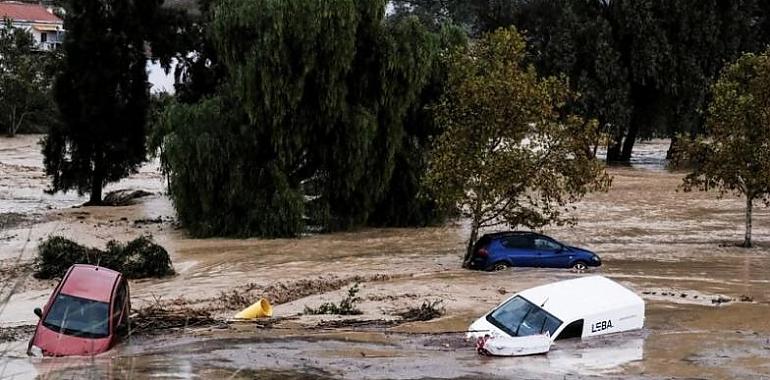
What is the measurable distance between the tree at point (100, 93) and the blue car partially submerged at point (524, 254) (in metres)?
22.2

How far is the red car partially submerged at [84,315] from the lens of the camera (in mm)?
14438

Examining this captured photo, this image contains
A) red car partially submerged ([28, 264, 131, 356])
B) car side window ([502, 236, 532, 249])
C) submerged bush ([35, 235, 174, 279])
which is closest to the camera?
red car partially submerged ([28, 264, 131, 356])

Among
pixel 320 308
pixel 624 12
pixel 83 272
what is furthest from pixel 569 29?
pixel 83 272

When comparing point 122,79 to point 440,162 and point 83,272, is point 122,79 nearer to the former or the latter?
point 440,162

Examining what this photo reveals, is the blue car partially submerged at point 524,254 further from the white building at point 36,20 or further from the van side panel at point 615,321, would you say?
the white building at point 36,20

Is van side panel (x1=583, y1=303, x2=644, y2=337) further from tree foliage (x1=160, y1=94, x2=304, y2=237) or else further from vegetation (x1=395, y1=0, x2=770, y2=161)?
vegetation (x1=395, y1=0, x2=770, y2=161)

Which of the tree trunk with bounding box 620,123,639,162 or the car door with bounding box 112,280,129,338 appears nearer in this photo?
the car door with bounding box 112,280,129,338

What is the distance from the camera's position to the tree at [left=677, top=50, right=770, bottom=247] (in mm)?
30281

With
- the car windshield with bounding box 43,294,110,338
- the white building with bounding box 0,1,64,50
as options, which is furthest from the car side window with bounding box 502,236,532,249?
the white building with bounding box 0,1,64,50

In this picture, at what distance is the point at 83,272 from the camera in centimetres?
1620

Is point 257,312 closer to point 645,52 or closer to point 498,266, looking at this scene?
point 498,266

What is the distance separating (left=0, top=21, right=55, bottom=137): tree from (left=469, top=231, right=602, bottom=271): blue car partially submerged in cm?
4997

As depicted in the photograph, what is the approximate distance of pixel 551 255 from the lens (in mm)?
26266

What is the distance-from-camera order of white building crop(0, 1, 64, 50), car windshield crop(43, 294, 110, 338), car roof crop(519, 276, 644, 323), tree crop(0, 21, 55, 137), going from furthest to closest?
white building crop(0, 1, 64, 50) < tree crop(0, 21, 55, 137) < car roof crop(519, 276, 644, 323) < car windshield crop(43, 294, 110, 338)
